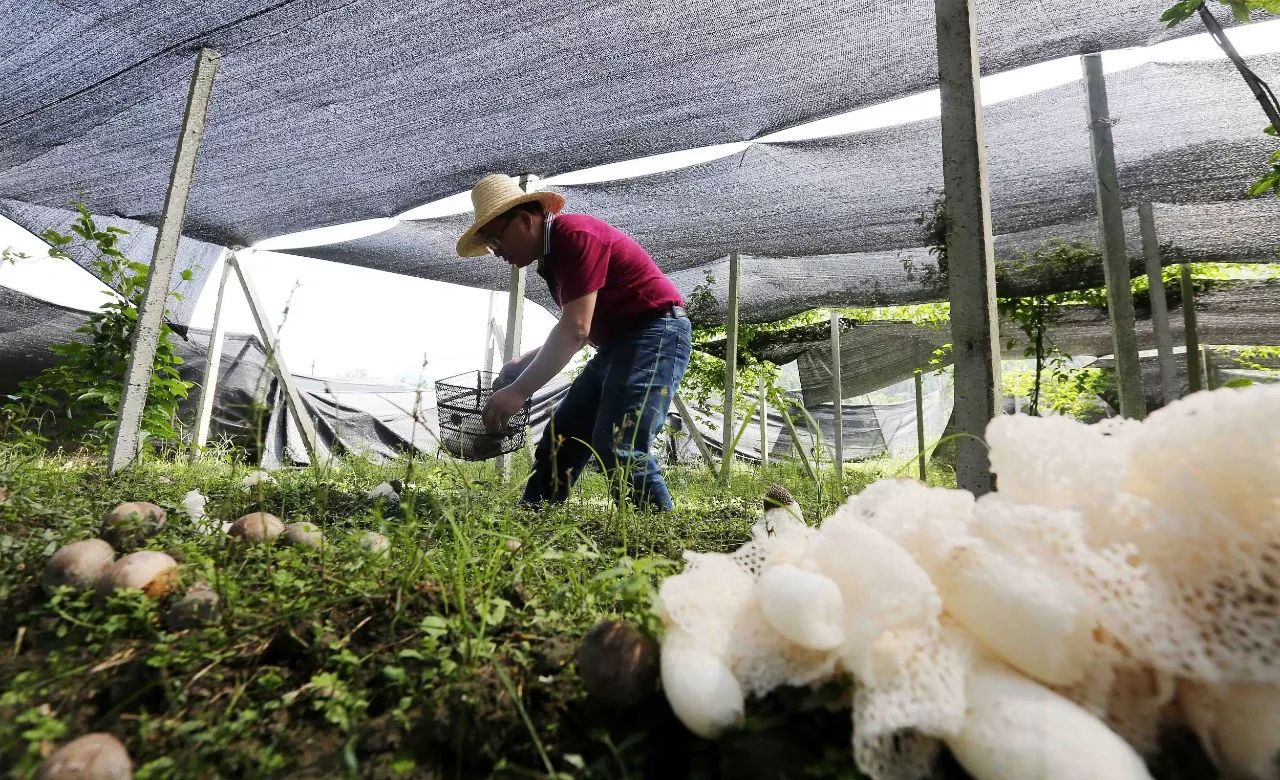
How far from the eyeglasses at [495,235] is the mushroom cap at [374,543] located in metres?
1.83

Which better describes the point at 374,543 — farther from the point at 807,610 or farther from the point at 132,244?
the point at 132,244

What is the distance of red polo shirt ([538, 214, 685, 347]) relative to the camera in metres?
2.57

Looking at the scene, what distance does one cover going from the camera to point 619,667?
75 centimetres

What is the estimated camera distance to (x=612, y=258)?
277 cm

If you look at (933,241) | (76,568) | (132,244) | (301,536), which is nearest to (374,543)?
(301,536)

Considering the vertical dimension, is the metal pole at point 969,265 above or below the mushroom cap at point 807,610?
above

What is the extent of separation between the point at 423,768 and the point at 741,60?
348cm

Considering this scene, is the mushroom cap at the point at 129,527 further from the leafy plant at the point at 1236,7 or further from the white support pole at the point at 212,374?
the white support pole at the point at 212,374

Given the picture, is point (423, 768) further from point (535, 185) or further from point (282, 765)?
point (535, 185)

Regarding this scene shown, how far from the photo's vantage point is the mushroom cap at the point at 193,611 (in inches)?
38.0

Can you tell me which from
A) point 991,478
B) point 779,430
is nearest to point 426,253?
point 991,478

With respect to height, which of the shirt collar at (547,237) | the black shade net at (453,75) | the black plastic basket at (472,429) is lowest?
the black plastic basket at (472,429)

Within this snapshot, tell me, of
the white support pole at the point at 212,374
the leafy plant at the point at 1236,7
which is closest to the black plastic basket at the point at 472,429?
the leafy plant at the point at 1236,7

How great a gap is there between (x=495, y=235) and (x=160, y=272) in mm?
2022
